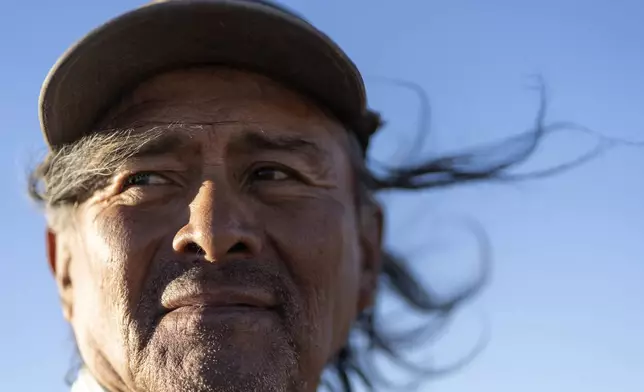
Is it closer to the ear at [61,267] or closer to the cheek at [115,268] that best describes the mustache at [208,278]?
the cheek at [115,268]

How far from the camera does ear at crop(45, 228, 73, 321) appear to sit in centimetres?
221

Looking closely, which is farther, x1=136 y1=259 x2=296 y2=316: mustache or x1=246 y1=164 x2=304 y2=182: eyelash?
x1=246 y1=164 x2=304 y2=182: eyelash

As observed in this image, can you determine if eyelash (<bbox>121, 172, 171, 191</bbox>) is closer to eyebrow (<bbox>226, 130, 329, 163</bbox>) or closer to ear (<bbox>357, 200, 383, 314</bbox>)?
eyebrow (<bbox>226, 130, 329, 163</bbox>)

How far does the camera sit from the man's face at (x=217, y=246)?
1846 mm

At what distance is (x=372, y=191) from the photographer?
254 centimetres

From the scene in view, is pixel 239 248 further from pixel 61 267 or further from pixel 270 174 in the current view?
pixel 61 267

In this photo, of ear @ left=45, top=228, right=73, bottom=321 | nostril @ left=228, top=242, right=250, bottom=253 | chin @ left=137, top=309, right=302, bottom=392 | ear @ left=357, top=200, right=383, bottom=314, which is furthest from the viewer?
ear @ left=357, top=200, right=383, bottom=314

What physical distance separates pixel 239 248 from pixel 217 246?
65 millimetres

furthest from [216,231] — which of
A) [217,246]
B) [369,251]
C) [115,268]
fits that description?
[369,251]

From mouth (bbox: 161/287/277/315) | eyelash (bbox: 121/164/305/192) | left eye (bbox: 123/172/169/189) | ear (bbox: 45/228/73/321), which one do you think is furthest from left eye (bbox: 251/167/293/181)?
ear (bbox: 45/228/73/321)

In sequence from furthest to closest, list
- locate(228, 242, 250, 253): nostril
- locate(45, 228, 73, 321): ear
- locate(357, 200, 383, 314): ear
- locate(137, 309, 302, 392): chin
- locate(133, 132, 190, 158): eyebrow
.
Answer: locate(357, 200, 383, 314): ear
locate(45, 228, 73, 321): ear
locate(133, 132, 190, 158): eyebrow
locate(228, 242, 250, 253): nostril
locate(137, 309, 302, 392): chin

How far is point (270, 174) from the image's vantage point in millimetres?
2125

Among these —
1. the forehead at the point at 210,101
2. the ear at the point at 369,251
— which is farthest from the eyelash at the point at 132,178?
the ear at the point at 369,251

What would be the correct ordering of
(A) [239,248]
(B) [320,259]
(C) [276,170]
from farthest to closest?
(C) [276,170], (B) [320,259], (A) [239,248]
